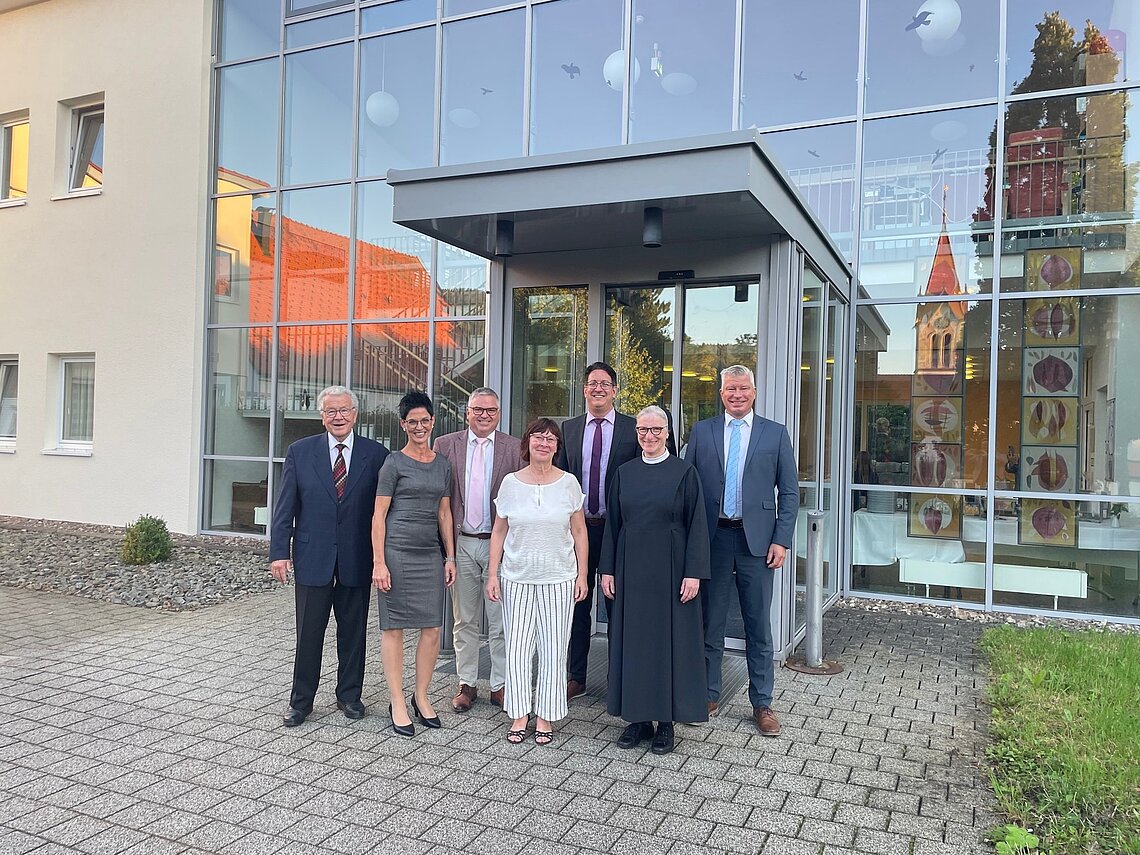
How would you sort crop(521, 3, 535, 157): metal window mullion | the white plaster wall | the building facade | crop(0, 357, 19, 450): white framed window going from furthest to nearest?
→ crop(0, 357, 19, 450): white framed window < the white plaster wall < crop(521, 3, 535, 157): metal window mullion < the building facade

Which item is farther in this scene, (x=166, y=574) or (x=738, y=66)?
(x=738, y=66)

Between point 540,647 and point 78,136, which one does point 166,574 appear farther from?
point 78,136

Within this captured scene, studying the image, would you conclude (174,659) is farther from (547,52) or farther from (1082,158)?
(1082,158)

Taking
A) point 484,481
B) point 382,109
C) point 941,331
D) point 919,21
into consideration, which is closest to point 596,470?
point 484,481

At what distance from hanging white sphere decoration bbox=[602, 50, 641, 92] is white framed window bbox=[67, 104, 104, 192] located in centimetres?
845

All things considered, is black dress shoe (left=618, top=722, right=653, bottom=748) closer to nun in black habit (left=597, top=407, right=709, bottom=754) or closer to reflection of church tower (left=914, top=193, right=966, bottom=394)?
nun in black habit (left=597, top=407, right=709, bottom=754)

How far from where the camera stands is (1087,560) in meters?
7.52

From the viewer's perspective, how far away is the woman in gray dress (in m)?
4.45

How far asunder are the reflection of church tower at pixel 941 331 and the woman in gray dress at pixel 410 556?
562 cm

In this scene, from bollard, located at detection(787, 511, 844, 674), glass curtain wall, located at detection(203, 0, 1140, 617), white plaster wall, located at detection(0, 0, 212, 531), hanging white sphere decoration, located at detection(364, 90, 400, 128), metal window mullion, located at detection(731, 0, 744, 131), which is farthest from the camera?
white plaster wall, located at detection(0, 0, 212, 531)

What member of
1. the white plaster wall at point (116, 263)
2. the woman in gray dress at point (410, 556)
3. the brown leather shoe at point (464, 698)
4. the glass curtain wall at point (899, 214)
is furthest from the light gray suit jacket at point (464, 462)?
the white plaster wall at point (116, 263)

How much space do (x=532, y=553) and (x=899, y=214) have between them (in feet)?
19.8

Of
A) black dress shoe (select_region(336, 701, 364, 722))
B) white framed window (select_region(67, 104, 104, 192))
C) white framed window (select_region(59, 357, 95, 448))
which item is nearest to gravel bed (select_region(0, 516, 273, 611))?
white framed window (select_region(59, 357, 95, 448))

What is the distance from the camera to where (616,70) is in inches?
380
